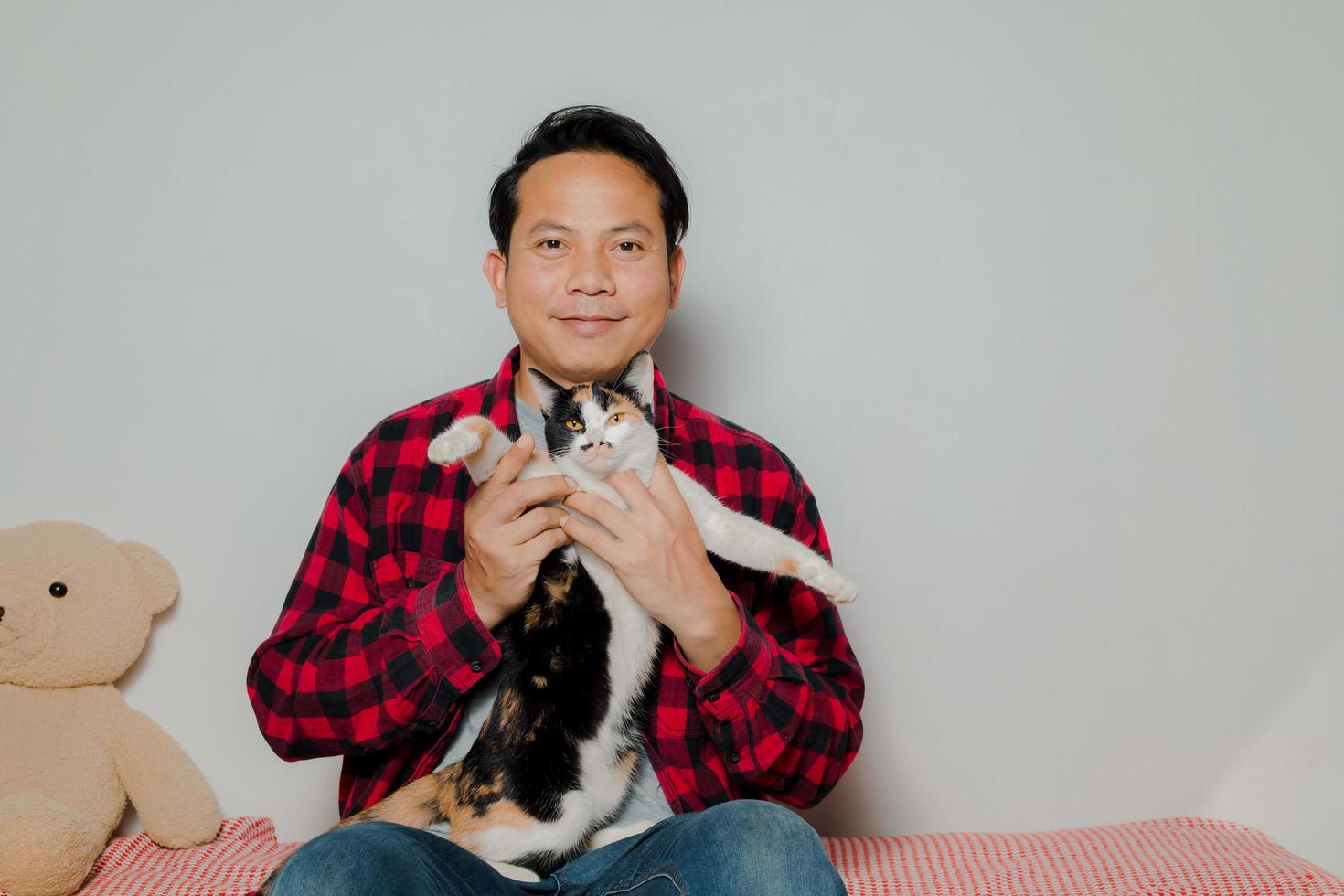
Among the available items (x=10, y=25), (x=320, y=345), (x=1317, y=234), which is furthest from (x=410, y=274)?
(x=1317, y=234)

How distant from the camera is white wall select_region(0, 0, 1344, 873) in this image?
215cm

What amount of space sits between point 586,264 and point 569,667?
21.8 inches

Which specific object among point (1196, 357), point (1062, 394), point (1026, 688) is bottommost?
point (1026, 688)

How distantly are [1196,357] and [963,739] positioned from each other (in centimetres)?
93

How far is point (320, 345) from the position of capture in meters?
2.17

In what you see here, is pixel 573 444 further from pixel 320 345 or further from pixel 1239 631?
pixel 1239 631

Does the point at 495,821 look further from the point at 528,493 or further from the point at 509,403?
the point at 509,403

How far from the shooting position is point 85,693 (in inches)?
81.1

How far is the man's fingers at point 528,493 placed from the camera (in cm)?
136

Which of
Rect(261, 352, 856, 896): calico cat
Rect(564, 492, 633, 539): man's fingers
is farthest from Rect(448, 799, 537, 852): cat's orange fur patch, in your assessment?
Rect(564, 492, 633, 539): man's fingers

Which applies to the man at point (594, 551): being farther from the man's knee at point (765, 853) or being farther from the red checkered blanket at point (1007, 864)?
the red checkered blanket at point (1007, 864)

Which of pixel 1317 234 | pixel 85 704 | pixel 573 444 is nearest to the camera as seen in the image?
pixel 573 444

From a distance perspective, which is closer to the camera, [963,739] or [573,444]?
[573,444]

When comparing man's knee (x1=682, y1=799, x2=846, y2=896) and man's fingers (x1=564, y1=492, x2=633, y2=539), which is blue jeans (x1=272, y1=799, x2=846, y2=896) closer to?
man's knee (x1=682, y1=799, x2=846, y2=896)
